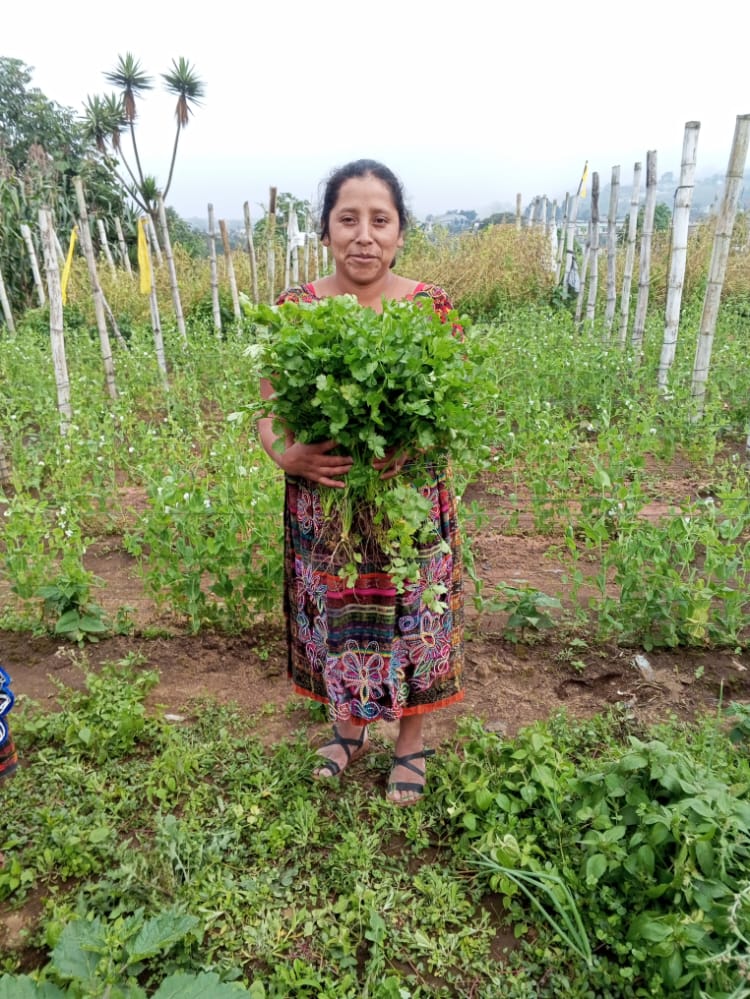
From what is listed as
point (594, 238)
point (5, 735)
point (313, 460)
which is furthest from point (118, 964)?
point (594, 238)

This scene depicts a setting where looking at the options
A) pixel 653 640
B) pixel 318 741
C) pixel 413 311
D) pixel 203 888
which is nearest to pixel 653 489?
pixel 653 640

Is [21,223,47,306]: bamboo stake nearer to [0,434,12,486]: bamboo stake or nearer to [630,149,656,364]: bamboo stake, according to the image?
[0,434,12,486]: bamboo stake

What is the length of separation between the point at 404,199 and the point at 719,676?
216 cm

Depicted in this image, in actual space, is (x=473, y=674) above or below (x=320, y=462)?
below

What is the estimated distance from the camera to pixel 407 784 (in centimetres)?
210

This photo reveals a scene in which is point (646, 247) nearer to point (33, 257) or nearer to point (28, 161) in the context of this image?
Answer: point (33, 257)

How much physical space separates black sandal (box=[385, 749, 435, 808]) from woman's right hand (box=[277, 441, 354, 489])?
3.27 feet

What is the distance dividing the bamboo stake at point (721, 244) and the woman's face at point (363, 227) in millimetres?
4158

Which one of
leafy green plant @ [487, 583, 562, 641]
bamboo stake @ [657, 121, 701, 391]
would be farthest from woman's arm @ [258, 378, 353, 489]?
bamboo stake @ [657, 121, 701, 391]

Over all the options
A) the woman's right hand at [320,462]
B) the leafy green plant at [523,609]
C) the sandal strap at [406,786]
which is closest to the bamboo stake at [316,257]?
the leafy green plant at [523,609]

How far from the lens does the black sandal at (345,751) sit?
219cm

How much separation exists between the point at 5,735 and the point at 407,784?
129 centimetres

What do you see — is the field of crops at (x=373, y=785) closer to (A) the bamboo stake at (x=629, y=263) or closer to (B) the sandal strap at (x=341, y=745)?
(B) the sandal strap at (x=341, y=745)

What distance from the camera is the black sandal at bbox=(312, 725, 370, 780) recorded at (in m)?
2.19
